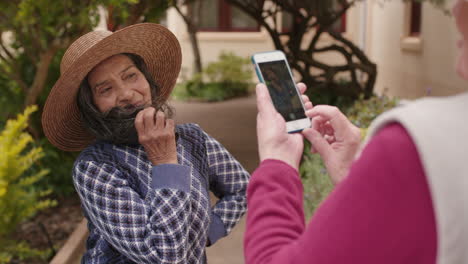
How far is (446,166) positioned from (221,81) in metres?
16.0

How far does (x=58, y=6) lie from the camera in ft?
14.0

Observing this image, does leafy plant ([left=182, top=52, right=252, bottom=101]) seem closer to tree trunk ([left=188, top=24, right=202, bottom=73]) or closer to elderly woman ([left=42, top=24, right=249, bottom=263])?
tree trunk ([left=188, top=24, right=202, bottom=73])

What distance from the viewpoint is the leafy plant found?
620 inches

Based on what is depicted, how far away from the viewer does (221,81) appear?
54.9ft

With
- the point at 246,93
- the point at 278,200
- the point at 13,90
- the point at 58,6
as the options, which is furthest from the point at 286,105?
the point at 246,93

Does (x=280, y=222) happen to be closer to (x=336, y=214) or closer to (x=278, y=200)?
(x=278, y=200)

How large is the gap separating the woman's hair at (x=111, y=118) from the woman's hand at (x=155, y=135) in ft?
0.42

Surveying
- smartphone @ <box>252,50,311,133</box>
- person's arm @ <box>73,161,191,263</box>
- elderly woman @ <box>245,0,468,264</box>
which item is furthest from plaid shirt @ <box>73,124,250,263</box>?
elderly woman @ <box>245,0,468,264</box>

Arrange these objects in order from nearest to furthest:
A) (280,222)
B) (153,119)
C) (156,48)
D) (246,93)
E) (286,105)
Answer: (280,222), (286,105), (153,119), (156,48), (246,93)

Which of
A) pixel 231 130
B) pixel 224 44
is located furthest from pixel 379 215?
pixel 224 44

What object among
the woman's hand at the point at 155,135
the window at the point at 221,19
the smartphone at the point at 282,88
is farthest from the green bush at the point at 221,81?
the smartphone at the point at 282,88

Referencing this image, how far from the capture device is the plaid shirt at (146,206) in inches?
67.6

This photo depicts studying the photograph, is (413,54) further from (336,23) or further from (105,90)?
(105,90)

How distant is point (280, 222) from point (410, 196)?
34cm
